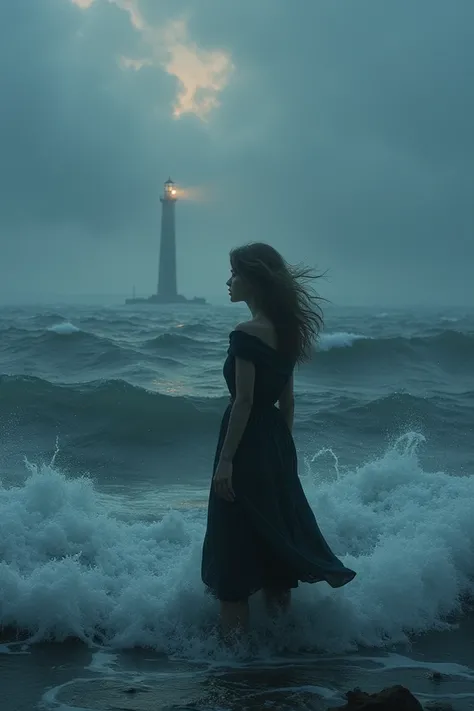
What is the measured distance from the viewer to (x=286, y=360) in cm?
352

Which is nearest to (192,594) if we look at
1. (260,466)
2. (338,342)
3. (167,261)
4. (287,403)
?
(260,466)

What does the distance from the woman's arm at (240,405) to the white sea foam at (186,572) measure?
0.84 metres

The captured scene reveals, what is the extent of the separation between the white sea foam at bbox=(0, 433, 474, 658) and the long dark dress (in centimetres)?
35

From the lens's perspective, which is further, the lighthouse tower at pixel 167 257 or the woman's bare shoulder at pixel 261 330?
the lighthouse tower at pixel 167 257

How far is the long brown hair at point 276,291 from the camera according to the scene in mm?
3512

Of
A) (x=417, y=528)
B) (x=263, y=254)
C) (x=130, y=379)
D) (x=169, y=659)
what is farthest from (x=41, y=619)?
(x=130, y=379)

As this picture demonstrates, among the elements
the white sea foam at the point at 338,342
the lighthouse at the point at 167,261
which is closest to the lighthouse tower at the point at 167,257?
the lighthouse at the point at 167,261

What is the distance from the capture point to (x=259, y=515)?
3.43 metres

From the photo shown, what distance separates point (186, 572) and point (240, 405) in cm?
111

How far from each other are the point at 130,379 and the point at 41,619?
1077 centimetres

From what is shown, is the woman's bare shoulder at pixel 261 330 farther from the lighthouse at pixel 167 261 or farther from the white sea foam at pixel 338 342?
the lighthouse at pixel 167 261

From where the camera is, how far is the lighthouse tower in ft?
260

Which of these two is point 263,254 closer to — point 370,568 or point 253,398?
point 253,398

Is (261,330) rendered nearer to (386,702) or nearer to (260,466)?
(260,466)
